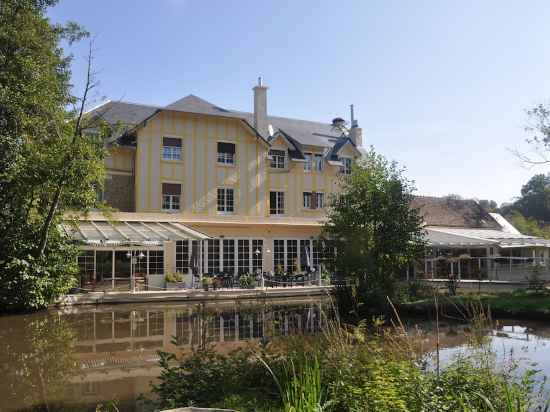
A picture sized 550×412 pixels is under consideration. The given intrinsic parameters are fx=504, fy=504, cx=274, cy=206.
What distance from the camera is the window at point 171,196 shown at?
24.5 meters

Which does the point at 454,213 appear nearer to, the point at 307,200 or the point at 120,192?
the point at 307,200

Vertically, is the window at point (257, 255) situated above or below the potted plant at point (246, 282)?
above

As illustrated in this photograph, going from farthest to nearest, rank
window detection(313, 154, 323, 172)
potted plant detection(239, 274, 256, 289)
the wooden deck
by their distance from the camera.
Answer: window detection(313, 154, 323, 172)
potted plant detection(239, 274, 256, 289)
the wooden deck

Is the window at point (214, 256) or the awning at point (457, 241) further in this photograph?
the awning at point (457, 241)

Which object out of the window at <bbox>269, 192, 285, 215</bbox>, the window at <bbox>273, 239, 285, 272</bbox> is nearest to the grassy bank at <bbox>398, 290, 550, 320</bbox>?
the window at <bbox>273, 239, 285, 272</bbox>

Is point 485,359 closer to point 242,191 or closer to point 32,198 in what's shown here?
point 32,198

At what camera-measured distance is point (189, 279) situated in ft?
74.8

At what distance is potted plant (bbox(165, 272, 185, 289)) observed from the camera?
21562 mm

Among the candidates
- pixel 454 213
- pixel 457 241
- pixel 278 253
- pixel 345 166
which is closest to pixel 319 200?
pixel 345 166

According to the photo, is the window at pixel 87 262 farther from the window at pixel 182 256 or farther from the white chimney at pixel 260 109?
the white chimney at pixel 260 109

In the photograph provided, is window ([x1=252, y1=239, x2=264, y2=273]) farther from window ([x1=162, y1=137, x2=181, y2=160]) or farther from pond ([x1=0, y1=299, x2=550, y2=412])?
pond ([x1=0, y1=299, x2=550, y2=412])

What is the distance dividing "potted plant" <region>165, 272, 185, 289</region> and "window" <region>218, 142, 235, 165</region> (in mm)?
6759

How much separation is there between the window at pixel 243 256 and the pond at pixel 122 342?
7.47 m

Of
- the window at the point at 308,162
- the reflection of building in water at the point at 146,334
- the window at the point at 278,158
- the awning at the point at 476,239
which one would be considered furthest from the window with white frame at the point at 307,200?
the reflection of building in water at the point at 146,334
